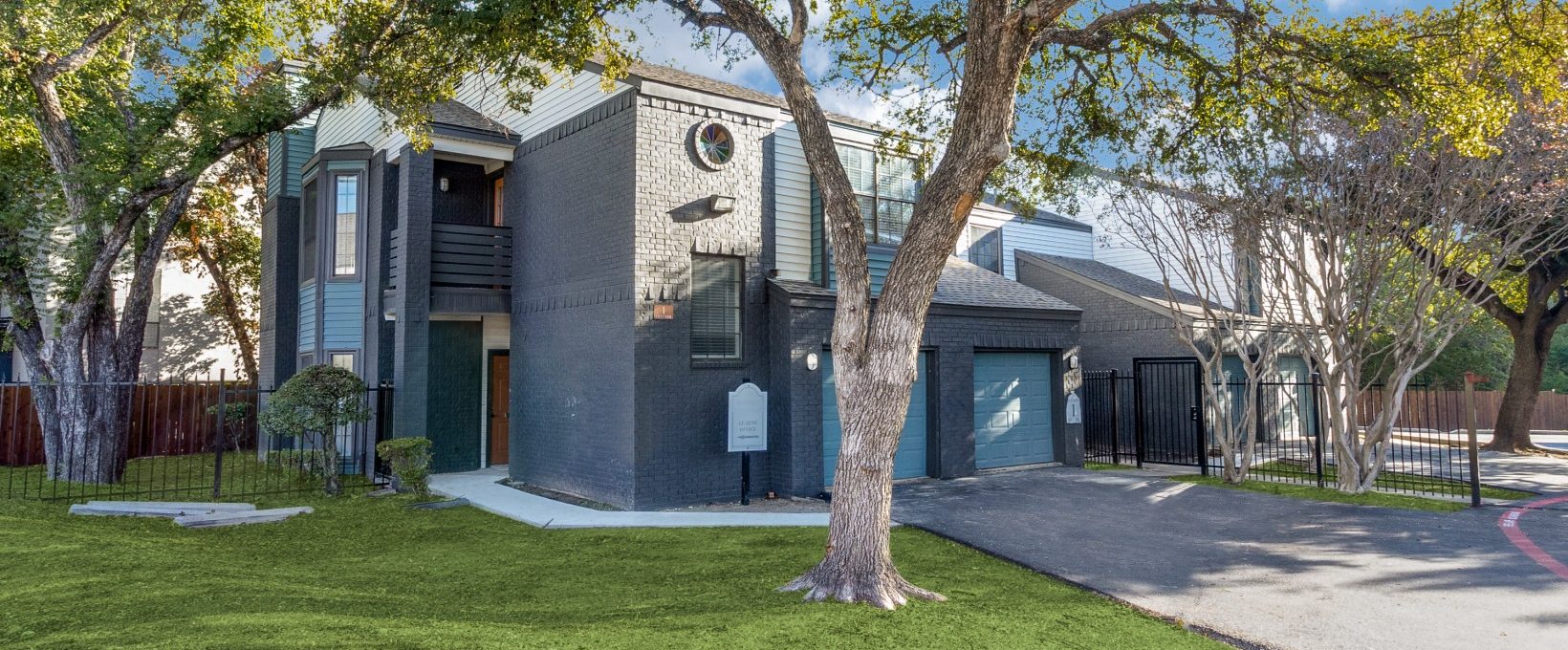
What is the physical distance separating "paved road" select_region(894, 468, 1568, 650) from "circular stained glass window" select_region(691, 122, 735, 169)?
5.11 meters

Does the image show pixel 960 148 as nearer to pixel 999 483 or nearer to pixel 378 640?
pixel 378 640

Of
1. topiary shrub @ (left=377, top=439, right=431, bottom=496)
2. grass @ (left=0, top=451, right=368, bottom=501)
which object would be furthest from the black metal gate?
grass @ (left=0, top=451, right=368, bottom=501)

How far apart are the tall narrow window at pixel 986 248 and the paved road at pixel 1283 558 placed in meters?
8.81

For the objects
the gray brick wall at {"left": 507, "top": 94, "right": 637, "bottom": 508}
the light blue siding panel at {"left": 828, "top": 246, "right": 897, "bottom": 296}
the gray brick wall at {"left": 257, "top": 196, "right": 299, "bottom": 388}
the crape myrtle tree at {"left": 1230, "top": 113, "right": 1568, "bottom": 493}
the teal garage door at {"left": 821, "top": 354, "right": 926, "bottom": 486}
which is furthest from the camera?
the gray brick wall at {"left": 257, "top": 196, "right": 299, "bottom": 388}

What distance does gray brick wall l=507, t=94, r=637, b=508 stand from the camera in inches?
437

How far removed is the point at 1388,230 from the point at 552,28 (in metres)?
11.2

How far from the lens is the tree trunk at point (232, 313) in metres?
21.2

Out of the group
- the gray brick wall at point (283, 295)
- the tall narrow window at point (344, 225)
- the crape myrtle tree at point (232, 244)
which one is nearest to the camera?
the tall narrow window at point (344, 225)

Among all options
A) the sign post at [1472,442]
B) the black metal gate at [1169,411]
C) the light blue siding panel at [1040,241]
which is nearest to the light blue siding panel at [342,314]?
the light blue siding panel at [1040,241]

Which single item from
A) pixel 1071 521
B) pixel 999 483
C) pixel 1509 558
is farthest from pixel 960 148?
pixel 999 483

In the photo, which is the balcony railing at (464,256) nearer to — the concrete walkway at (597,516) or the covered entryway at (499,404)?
the covered entryway at (499,404)

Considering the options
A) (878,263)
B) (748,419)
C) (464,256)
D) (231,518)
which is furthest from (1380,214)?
(231,518)

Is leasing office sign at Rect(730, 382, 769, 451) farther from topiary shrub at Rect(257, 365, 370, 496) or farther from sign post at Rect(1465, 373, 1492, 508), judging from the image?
sign post at Rect(1465, 373, 1492, 508)

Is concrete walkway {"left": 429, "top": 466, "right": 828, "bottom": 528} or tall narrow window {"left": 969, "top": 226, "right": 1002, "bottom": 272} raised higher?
tall narrow window {"left": 969, "top": 226, "right": 1002, "bottom": 272}
